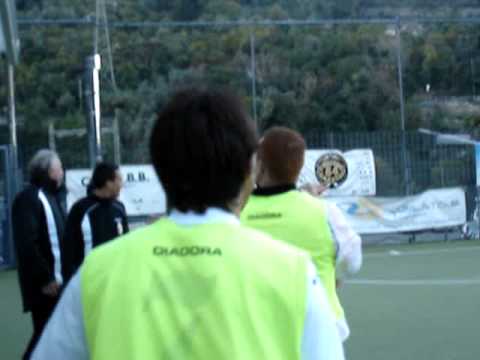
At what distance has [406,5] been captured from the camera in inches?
1821

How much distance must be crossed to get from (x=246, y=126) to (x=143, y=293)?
17.6 inches

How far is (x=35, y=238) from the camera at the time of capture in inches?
277

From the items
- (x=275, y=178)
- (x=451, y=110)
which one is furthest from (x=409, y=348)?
(x=451, y=110)

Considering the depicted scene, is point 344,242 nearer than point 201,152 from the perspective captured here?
No

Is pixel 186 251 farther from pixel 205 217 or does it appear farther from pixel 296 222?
pixel 296 222

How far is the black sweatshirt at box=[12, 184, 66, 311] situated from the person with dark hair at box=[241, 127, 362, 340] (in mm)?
Result: 2591

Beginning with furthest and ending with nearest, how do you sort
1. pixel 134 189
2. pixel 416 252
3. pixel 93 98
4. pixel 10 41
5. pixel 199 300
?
pixel 134 189, pixel 416 252, pixel 93 98, pixel 10 41, pixel 199 300

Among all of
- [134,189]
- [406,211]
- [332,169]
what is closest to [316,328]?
[134,189]

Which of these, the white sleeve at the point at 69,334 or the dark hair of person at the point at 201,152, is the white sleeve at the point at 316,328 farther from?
the white sleeve at the point at 69,334

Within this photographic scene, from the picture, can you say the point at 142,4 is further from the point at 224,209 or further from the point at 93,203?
the point at 224,209

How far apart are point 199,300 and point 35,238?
5.10m

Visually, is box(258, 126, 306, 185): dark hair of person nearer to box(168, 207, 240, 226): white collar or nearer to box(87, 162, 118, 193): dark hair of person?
box(168, 207, 240, 226): white collar

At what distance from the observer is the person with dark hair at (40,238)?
6.99 metres

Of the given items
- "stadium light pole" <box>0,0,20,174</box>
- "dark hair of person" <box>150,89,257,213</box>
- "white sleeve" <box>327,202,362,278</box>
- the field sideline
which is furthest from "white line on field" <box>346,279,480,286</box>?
"dark hair of person" <box>150,89,257,213</box>
